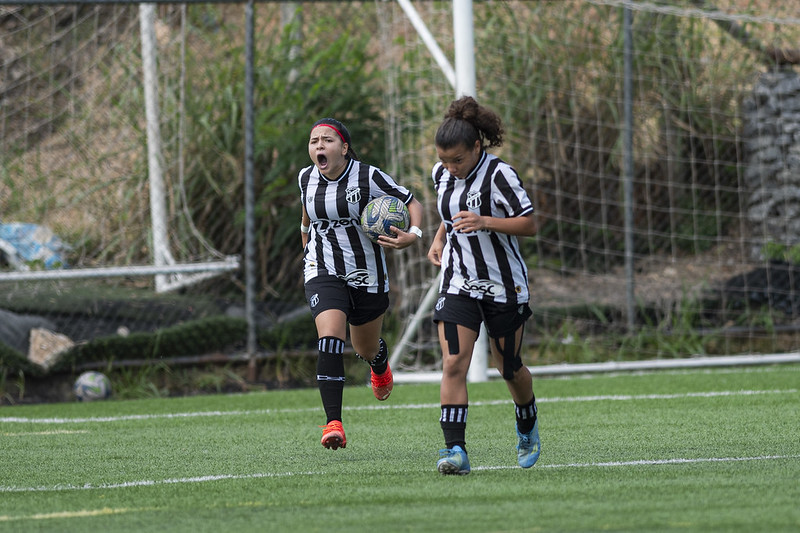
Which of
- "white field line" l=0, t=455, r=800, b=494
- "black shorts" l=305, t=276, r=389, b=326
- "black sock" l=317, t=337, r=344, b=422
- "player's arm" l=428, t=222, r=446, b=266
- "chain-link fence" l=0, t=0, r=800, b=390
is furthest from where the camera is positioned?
"chain-link fence" l=0, t=0, r=800, b=390

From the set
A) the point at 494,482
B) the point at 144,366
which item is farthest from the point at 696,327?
the point at 494,482

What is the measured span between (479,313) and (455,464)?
0.73 meters

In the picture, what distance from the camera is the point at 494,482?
4586mm

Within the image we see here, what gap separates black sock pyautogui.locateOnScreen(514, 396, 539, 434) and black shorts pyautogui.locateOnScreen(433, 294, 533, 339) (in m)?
0.36

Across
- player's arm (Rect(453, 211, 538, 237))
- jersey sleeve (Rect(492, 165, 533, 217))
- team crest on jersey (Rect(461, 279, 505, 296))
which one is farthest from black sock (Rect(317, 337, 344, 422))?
jersey sleeve (Rect(492, 165, 533, 217))

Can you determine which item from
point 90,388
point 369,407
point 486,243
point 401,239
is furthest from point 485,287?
point 90,388

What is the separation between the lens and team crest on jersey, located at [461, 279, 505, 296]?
509 cm

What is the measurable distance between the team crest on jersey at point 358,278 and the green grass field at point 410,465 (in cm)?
86

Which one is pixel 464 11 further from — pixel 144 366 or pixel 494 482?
pixel 494 482

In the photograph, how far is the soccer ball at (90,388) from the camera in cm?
941

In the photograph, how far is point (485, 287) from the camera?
16.7 ft

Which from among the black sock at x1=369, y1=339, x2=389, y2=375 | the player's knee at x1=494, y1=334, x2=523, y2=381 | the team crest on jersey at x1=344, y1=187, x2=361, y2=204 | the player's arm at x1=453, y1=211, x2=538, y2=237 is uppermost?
the team crest on jersey at x1=344, y1=187, x2=361, y2=204

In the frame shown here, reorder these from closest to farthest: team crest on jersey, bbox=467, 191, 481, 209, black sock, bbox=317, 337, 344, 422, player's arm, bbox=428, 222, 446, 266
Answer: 1. team crest on jersey, bbox=467, 191, 481, 209
2. player's arm, bbox=428, 222, 446, 266
3. black sock, bbox=317, 337, 344, 422

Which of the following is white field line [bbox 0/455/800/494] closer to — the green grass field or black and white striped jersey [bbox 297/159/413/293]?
the green grass field
